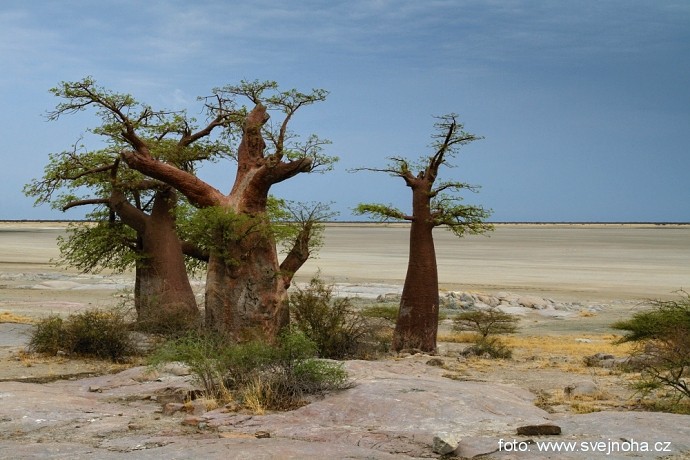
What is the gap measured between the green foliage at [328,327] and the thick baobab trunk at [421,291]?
94 cm

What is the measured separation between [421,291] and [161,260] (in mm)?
8007

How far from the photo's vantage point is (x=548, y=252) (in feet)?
271

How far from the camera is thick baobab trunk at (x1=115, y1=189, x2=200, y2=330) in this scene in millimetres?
23297

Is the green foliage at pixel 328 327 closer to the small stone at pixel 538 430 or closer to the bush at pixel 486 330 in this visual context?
the bush at pixel 486 330

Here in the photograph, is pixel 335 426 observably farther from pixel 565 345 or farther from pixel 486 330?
pixel 565 345

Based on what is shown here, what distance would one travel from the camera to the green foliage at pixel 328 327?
18969 millimetres

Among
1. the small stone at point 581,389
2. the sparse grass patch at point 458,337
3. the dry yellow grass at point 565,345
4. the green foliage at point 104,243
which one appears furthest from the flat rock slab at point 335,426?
the green foliage at point 104,243

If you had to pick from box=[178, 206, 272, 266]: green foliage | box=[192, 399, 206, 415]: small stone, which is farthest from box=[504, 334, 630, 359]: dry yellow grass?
box=[192, 399, 206, 415]: small stone

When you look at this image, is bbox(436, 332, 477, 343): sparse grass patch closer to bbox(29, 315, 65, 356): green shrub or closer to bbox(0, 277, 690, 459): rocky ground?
bbox(0, 277, 690, 459): rocky ground

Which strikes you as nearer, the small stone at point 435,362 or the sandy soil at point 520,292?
the sandy soil at point 520,292

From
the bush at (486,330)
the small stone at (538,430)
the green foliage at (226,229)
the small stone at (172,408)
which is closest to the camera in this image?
the small stone at (538,430)

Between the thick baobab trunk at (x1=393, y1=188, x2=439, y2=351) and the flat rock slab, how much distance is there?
6.56 m

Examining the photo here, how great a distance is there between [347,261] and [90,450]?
5742 centimetres

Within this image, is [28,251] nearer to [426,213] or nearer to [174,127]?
[174,127]
